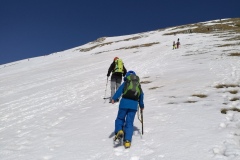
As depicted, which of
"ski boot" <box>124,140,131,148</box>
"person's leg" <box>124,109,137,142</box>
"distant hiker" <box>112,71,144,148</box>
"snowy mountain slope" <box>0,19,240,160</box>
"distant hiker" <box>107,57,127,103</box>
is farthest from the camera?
"distant hiker" <box>107,57,127,103</box>

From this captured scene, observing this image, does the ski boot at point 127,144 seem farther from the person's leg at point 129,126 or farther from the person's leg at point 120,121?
the person's leg at point 120,121

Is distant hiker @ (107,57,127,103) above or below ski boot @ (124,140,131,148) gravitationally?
above

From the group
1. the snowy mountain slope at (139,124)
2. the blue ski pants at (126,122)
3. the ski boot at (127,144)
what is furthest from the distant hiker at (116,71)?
the ski boot at (127,144)

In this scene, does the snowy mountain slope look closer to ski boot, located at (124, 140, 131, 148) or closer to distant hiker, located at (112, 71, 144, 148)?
ski boot, located at (124, 140, 131, 148)

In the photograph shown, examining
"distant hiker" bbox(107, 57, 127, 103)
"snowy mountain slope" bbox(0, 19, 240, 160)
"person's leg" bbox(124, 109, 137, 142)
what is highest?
"distant hiker" bbox(107, 57, 127, 103)

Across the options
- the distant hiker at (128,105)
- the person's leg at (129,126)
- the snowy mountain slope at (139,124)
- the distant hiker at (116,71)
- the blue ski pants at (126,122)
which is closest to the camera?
the snowy mountain slope at (139,124)

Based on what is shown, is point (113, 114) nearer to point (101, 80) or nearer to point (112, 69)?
point (112, 69)

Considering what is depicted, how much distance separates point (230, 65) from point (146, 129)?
13.4 metres

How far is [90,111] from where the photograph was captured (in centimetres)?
1291

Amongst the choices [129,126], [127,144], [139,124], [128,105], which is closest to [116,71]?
[139,124]

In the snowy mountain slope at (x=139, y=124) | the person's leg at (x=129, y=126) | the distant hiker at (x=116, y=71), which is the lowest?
Answer: the snowy mountain slope at (x=139, y=124)

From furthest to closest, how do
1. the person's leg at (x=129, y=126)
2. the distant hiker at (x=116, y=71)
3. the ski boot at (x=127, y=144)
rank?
the distant hiker at (x=116, y=71), the person's leg at (x=129, y=126), the ski boot at (x=127, y=144)

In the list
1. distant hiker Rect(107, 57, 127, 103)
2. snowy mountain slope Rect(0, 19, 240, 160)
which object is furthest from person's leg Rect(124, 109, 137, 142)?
distant hiker Rect(107, 57, 127, 103)

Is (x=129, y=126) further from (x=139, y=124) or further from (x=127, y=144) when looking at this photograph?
(x=139, y=124)
